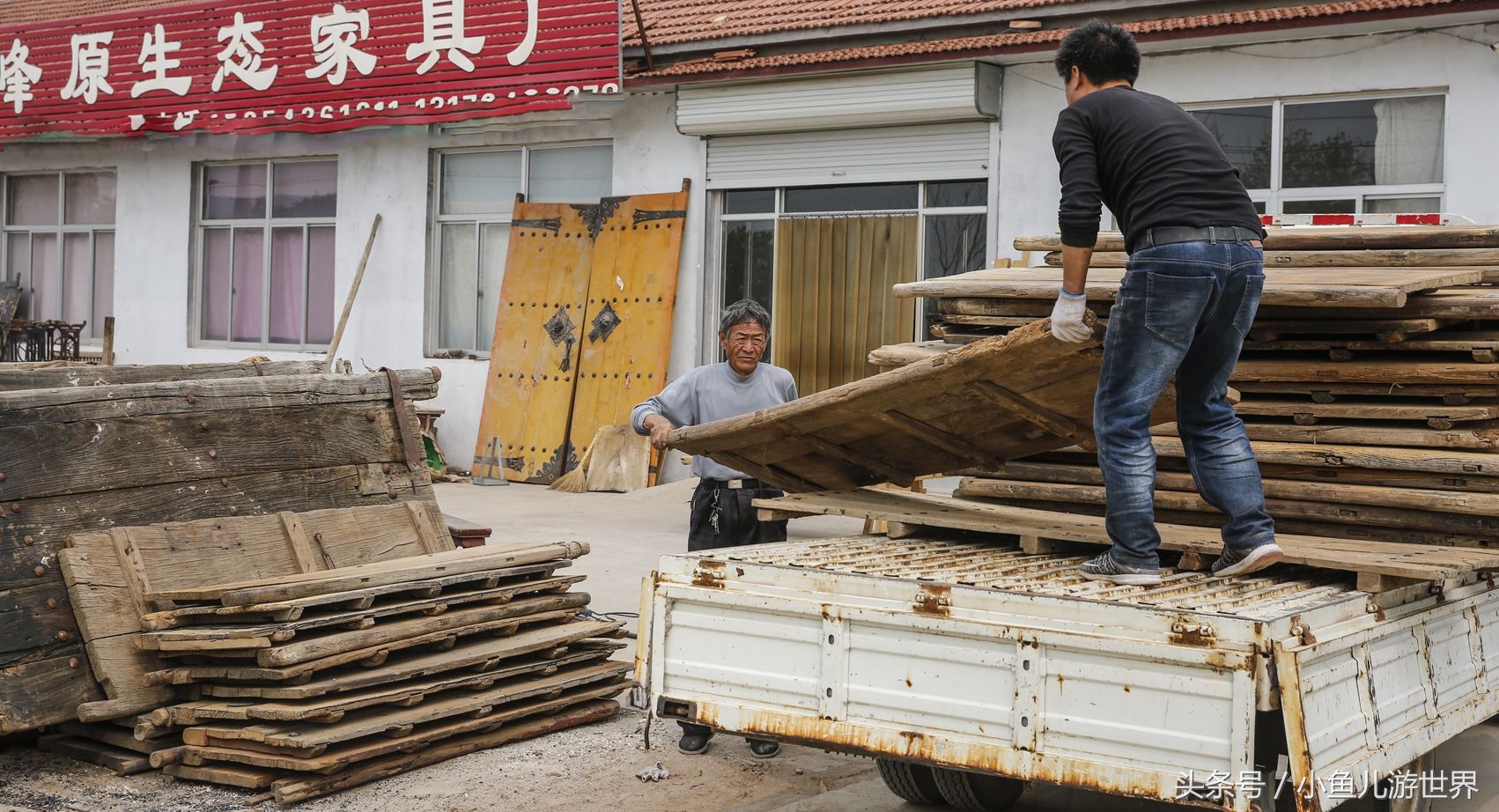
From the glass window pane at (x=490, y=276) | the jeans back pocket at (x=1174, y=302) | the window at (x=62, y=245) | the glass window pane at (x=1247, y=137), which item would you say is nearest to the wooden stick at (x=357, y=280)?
the glass window pane at (x=490, y=276)

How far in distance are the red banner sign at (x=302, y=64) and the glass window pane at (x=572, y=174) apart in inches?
45.8

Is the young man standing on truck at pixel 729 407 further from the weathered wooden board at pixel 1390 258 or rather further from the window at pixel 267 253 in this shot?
the window at pixel 267 253

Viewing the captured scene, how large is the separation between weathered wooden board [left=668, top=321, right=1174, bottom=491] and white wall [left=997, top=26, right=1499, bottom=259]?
19.8 feet

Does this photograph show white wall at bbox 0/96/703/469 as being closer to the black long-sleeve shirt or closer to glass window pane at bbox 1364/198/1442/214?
glass window pane at bbox 1364/198/1442/214

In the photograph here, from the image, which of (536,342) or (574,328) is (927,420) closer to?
(574,328)

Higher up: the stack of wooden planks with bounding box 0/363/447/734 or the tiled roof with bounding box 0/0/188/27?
the tiled roof with bounding box 0/0/188/27

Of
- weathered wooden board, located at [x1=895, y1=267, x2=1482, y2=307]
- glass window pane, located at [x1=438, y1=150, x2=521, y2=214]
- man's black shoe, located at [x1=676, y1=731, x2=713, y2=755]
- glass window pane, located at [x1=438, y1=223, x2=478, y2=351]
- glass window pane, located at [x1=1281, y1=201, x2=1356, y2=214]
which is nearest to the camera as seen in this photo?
weathered wooden board, located at [x1=895, y1=267, x2=1482, y2=307]

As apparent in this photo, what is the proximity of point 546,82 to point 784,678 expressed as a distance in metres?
10.4

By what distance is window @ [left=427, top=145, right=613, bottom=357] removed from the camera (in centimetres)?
1539

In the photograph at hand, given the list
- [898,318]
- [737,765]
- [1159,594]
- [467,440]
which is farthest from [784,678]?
[467,440]

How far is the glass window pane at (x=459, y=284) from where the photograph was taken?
16.0 metres

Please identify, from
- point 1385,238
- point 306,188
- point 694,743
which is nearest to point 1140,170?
point 1385,238

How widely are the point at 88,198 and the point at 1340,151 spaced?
14.5 m

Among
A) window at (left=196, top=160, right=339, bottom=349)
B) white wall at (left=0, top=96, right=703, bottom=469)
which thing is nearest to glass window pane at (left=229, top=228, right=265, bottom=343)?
window at (left=196, top=160, right=339, bottom=349)
